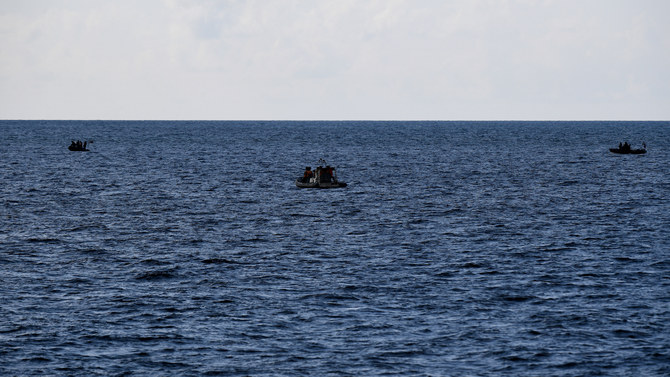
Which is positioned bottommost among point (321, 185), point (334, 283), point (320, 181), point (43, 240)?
point (334, 283)

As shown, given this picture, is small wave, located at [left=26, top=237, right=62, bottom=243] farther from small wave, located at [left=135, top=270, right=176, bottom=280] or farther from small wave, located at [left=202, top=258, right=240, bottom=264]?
small wave, located at [left=135, top=270, right=176, bottom=280]

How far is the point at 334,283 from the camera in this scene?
40.8 metres

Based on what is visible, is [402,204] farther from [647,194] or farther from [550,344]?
[550,344]

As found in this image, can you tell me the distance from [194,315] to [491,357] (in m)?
13.0

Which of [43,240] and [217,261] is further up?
[43,240]

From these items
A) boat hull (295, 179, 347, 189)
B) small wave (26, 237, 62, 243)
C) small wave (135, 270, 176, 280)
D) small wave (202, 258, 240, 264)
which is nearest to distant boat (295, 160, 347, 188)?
boat hull (295, 179, 347, 189)

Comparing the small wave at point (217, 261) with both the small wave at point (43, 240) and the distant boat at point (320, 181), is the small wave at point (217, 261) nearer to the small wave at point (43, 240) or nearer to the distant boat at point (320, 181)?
the small wave at point (43, 240)

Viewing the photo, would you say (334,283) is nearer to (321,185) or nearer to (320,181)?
(321,185)

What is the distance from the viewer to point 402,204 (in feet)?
247

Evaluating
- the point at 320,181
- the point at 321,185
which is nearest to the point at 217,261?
the point at 321,185

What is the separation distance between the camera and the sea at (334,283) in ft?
97.7

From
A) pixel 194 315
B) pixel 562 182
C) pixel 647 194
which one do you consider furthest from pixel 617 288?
pixel 562 182

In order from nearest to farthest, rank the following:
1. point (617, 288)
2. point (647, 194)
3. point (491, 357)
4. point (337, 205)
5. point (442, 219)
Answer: point (491, 357), point (617, 288), point (442, 219), point (337, 205), point (647, 194)

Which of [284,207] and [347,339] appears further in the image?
[284,207]
